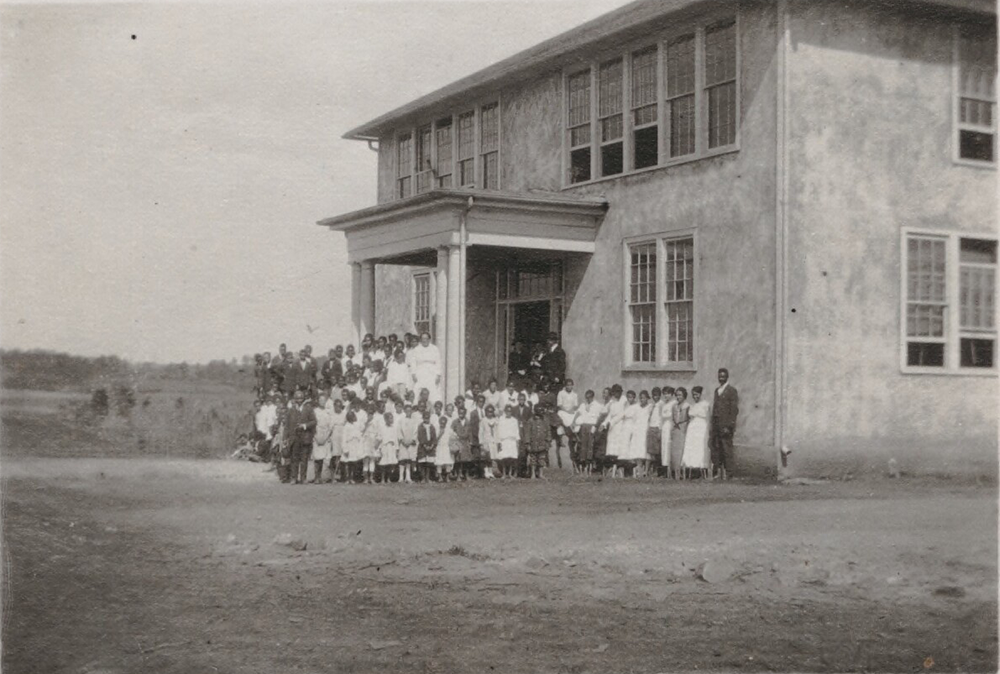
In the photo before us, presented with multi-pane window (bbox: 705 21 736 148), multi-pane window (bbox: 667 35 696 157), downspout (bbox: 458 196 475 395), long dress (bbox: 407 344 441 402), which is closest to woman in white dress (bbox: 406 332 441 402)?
long dress (bbox: 407 344 441 402)

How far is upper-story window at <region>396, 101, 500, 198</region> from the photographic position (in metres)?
22.6

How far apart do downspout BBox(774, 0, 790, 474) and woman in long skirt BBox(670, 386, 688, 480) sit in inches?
64.0

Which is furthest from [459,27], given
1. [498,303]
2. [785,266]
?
[498,303]

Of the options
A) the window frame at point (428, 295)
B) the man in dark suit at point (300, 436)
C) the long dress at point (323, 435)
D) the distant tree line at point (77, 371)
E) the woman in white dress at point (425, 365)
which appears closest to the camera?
the distant tree line at point (77, 371)

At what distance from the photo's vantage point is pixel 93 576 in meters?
8.99

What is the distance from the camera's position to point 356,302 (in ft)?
74.9

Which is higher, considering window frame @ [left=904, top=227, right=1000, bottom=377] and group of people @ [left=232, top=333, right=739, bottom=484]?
window frame @ [left=904, top=227, right=1000, bottom=377]

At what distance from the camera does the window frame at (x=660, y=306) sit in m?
17.3

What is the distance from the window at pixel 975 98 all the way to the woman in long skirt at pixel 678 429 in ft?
17.2

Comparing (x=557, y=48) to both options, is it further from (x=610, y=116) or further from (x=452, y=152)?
(x=452, y=152)

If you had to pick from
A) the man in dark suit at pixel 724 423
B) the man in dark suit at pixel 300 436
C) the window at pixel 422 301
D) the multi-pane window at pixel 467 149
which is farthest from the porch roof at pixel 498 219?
the window at pixel 422 301

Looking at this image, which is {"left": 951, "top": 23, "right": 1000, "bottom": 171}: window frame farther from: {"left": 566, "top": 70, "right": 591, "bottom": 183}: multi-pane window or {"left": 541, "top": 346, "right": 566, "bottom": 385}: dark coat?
{"left": 541, "top": 346, "right": 566, "bottom": 385}: dark coat

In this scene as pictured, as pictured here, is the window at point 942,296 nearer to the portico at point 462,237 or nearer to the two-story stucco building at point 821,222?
the two-story stucco building at point 821,222

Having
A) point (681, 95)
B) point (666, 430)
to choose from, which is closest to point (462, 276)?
point (666, 430)
